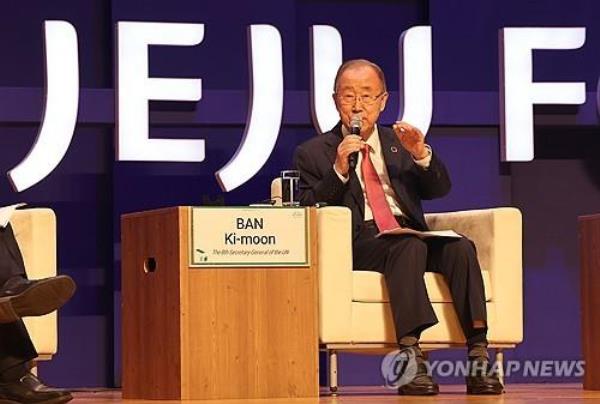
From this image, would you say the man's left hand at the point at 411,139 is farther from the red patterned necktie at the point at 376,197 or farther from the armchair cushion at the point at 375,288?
the armchair cushion at the point at 375,288

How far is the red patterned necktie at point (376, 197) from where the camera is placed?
527cm

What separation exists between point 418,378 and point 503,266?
0.64 meters

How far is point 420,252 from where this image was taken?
502cm

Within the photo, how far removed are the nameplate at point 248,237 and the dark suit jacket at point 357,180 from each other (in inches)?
13.4

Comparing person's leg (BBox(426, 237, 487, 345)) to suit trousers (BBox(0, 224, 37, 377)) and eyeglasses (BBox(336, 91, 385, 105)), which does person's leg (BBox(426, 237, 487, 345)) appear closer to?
eyeglasses (BBox(336, 91, 385, 105))

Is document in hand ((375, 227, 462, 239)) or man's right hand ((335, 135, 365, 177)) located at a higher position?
man's right hand ((335, 135, 365, 177))

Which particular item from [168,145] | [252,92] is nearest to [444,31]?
[252,92]

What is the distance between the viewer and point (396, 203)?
5.39 metres

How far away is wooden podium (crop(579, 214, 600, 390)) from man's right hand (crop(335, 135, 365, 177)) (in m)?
1.11

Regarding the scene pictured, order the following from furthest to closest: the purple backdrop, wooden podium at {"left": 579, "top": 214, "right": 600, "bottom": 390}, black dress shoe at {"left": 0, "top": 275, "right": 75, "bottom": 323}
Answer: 1. the purple backdrop
2. wooden podium at {"left": 579, "top": 214, "right": 600, "bottom": 390}
3. black dress shoe at {"left": 0, "top": 275, "right": 75, "bottom": 323}

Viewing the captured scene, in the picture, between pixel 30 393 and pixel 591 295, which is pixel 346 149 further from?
pixel 30 393

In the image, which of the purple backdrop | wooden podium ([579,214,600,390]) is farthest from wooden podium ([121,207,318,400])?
the purple backdrop

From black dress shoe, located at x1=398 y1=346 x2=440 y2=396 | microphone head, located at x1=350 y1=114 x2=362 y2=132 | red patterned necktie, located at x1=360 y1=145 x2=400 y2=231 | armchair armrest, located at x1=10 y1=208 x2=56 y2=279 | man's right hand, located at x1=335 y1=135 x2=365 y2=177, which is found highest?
microphone head, located at x1=350 y1=114 x2=362 y2=132

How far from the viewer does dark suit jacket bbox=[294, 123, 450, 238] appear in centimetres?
527
